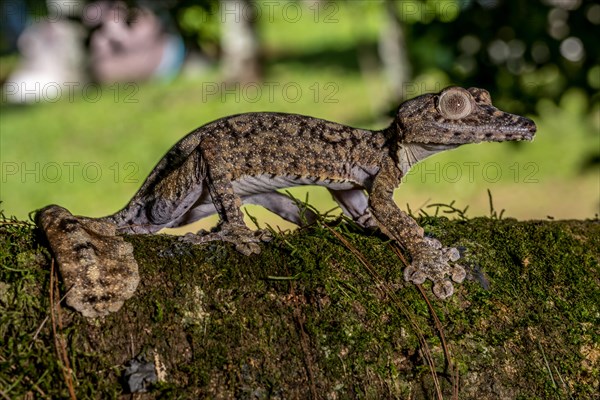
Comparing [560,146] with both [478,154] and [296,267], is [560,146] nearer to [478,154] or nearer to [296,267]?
[478,154]

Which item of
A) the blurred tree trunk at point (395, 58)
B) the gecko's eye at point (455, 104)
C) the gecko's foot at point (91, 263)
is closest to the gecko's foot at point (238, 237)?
the gecko's foot at point (91, 263)

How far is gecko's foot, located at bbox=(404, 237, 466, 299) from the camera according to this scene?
136 inches

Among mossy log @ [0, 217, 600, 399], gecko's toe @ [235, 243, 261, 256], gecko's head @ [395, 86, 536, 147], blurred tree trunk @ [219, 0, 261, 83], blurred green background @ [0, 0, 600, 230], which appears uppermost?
blurred tree trunk @ [219, 0, 261, 83]

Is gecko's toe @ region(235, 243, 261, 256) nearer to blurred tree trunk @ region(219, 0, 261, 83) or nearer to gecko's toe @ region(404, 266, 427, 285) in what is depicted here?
gecko's toe @ region(404, 266, 427, 285)

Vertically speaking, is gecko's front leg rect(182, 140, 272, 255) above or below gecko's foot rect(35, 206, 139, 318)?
above

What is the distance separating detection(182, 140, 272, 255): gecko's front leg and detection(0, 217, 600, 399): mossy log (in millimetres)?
334

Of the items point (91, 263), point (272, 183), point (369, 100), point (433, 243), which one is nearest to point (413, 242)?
point (433, 243)

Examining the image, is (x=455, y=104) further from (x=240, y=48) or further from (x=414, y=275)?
(x=240, y=48)

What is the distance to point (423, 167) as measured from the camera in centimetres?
1407

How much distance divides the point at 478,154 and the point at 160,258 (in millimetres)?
12181

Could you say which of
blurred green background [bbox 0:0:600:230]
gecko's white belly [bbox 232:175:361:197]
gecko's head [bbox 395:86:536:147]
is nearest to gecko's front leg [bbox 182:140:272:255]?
gecko's white belly [bbox 232:175:361:197]

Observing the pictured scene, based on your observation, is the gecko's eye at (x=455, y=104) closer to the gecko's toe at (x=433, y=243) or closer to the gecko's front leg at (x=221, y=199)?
the gecko's toe at (x=433, y=243)

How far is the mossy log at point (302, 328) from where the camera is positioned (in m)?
2.99

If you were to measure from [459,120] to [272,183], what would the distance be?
132 cm
